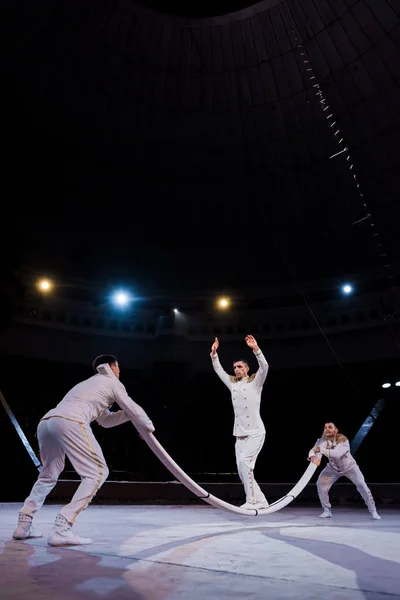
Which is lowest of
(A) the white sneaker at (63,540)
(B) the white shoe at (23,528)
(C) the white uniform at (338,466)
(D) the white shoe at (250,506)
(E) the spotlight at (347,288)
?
(A) the white sneaker at (63,540)

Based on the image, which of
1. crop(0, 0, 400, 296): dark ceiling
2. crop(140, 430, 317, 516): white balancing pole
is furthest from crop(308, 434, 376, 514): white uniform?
crop(0, 0, 400, 296): dark ceiling

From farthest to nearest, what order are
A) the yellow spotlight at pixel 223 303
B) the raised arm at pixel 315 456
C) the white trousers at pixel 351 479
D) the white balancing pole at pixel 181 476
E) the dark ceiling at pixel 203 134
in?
1. the yellow spotlight at pixel 223 303
2. the dark ceiling at pixel 203 134
3. the white trousers at pixel 351 479
4. the raised arm at pixel 315 456
5. the white balancing pole at pixel 181 476

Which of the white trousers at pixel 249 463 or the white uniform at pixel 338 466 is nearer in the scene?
the white trousers at pixel 249 463

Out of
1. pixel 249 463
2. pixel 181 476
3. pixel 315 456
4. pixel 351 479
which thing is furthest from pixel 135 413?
pixel 351 479

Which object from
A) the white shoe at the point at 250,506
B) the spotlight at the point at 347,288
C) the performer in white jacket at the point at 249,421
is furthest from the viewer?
the spotlight at the point at 347,288

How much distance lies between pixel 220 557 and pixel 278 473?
1741 cm

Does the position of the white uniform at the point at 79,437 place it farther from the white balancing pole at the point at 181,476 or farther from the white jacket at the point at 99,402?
the white balancing pole at the point at 181,476

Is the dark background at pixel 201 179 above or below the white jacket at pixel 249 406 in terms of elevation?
above

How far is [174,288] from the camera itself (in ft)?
85.8

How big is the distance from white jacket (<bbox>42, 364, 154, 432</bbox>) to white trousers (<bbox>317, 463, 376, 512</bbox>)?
560cm

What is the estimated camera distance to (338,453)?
32.3ft

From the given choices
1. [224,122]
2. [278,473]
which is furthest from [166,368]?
[224,122]

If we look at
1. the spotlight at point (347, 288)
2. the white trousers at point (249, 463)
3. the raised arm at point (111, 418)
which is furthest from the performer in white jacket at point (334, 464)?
the spotlight at point (347, 288)

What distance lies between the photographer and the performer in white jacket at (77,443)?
5.12 metres
